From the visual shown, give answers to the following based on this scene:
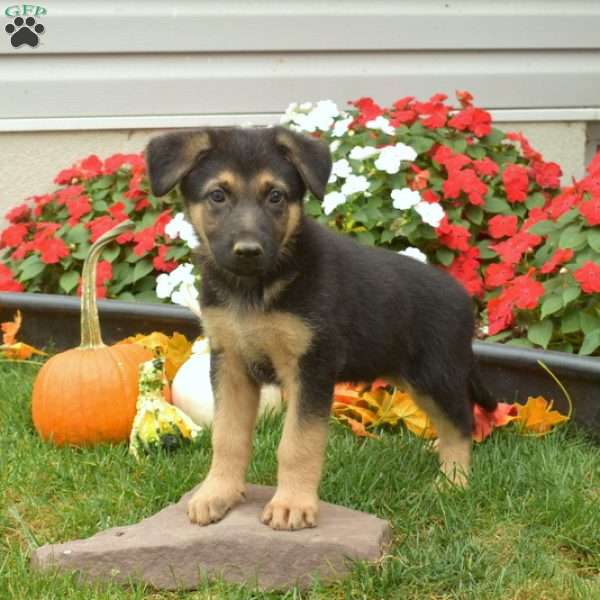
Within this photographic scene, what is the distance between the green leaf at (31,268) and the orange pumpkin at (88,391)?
69.9 inches

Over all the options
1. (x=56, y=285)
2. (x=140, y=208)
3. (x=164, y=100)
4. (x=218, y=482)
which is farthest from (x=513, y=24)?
(x=218, y=482)

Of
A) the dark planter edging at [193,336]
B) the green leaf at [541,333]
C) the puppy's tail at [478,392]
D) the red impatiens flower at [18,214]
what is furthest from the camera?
the red impatiens flower at [18,214]

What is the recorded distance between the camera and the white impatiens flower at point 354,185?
631 centimetres

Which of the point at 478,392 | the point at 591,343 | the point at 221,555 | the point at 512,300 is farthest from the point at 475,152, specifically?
the point at 221,555

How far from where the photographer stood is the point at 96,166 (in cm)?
749

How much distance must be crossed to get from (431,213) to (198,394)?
169 centimetres

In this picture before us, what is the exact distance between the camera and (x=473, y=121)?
7051 mm

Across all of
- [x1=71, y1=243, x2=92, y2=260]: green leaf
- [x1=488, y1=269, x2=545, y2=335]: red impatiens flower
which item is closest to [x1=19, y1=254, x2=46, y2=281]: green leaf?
[x1=71, y1=243, x2=92, y2=260]: green leaf

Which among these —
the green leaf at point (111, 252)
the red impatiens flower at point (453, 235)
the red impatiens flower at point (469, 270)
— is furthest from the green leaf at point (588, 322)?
the green leaf at point (111, 252)

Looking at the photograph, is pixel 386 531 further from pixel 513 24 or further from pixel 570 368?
pixel 513 24

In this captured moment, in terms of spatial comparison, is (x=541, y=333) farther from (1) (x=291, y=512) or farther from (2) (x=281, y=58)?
(2) (x=281, y=58)

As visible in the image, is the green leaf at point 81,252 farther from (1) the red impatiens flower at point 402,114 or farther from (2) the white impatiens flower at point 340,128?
(1) the red impatiens flower at point 402,114

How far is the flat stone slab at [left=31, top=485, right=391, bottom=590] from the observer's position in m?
3.79

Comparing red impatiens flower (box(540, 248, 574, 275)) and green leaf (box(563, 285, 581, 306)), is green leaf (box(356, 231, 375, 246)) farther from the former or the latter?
green leaf (box(563, 285, 581, 306))
